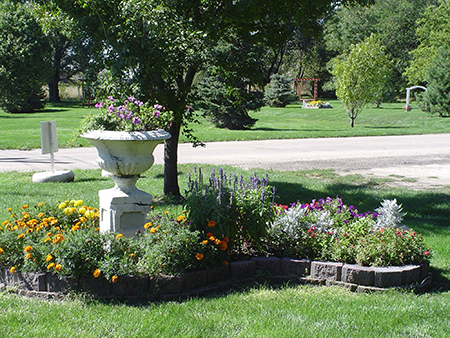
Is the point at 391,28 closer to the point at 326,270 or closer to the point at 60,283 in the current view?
the point at 326,270

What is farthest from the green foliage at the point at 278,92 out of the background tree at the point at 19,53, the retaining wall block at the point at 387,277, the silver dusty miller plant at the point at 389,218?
the retaining wall block at the point at 387,277

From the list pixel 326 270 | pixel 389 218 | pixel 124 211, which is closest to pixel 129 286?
pixel 124 211

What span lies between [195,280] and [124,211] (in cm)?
118

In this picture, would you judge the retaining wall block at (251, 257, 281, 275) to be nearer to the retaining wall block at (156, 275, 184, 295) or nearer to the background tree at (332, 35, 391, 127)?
the retaining wall block at (156, 275, 184, 295)

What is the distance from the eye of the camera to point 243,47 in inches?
339

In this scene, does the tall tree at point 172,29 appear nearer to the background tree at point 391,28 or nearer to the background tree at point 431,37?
the background tree at point 431,37

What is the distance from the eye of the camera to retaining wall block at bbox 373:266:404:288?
4.14 meters

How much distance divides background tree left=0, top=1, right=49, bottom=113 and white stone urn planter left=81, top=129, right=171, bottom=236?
19.2 meters

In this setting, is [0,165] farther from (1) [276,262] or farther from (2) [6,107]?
(2) [6,107]

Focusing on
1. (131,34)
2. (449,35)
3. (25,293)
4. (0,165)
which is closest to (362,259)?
(25,293)

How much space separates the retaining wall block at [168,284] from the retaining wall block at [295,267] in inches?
43.1

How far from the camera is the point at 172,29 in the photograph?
6.23 m

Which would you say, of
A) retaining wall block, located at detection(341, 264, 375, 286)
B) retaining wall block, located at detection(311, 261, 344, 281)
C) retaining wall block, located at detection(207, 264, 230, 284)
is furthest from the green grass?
retaining wall block, located at detection(341, 264, 375, 286)

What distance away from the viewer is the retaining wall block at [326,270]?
14.0 feet
